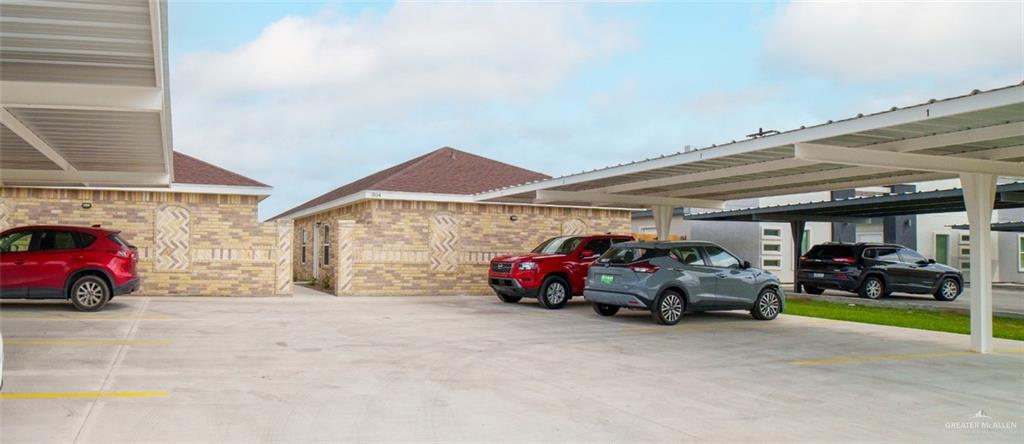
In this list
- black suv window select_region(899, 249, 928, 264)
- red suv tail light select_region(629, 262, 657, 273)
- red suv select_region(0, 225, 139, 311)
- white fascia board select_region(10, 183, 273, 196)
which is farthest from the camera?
black suv window select_region(899, 249, 928, 264)

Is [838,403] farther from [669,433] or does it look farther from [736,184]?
[736,184]

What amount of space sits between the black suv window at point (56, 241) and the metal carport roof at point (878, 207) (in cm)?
1694

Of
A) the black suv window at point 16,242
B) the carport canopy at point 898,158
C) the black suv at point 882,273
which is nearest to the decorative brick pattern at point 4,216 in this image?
the black suv window at point 16,242

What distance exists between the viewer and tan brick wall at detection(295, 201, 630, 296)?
19359mm

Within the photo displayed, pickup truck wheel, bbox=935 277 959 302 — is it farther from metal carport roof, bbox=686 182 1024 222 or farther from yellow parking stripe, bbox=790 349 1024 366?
yellow parking stripe, bbox=790 349 1024 366

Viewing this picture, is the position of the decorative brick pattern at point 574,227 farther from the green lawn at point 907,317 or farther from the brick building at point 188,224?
the brick building at point 188,224

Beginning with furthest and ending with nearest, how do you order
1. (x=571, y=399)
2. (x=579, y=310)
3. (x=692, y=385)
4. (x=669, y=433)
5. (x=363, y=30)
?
1. (x=363, y=30)
2. (x=579, y=310)
3. (x=692, y=385)
4. (x=571, y=399)
5. (x=669, y=433)

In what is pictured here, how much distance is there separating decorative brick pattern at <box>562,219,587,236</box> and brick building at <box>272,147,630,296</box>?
3cm

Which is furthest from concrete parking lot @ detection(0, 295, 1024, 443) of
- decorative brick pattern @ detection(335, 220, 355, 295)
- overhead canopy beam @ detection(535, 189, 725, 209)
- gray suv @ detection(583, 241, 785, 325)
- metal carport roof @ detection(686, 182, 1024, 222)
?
metal carport roof @ detection(686, 182, 1024, 222)

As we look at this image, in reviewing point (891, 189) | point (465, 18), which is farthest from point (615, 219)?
point (891, 189)

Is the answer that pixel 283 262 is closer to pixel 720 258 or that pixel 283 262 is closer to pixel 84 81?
pixel 84 81

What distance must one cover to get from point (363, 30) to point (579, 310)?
7703 millimetres

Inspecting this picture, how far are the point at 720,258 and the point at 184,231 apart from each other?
1188cm

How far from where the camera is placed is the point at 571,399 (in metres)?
6.87
